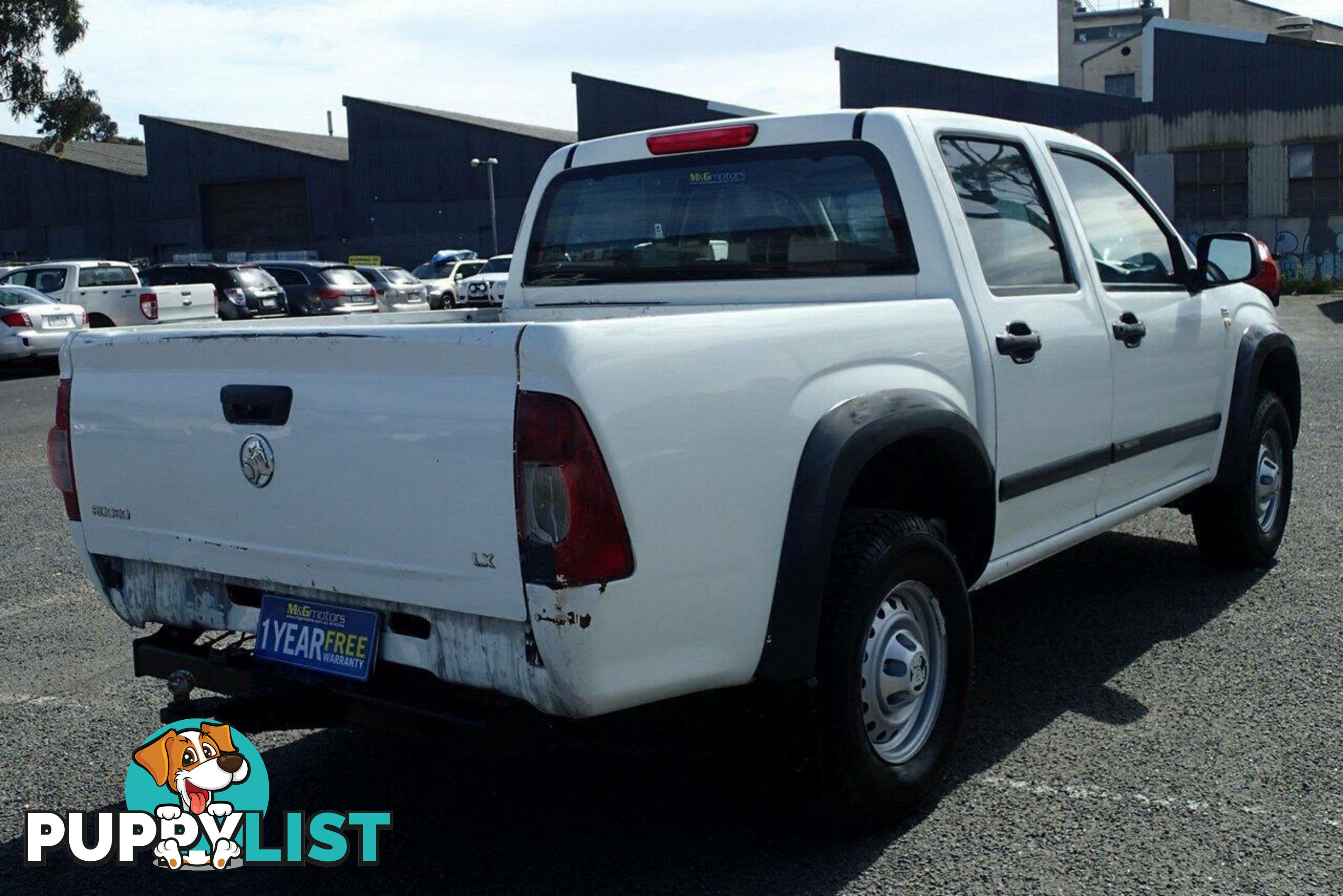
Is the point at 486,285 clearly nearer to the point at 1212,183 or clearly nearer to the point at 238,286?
the point at 238,286

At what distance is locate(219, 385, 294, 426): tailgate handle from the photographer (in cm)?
318

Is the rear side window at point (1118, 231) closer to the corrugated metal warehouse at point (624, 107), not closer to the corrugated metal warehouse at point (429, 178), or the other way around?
the corrugated metal warehouse at point (624, 107)

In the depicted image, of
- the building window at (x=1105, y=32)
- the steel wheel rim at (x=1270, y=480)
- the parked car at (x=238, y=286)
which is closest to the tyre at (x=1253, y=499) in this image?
the steel wheel rim at (x=1270, y=480)

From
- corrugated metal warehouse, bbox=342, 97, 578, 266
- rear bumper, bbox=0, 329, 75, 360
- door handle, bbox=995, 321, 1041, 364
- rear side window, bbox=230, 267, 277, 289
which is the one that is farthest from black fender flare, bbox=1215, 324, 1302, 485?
corrugated metal warehouse, bbox=342, 97, 578, 266

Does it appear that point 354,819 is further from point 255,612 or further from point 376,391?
point 376,391

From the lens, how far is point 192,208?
5803 centimetres

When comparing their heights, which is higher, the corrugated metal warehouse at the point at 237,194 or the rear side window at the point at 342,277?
the corrugated metal warehouse at the point at 237,194

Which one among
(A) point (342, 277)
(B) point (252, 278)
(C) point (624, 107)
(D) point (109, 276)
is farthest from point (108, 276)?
(C) point (624, 107)

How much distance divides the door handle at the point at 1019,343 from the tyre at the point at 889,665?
685 mm

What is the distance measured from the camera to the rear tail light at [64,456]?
370cm

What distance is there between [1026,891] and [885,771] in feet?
1.49

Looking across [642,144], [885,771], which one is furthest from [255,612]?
[642,144]

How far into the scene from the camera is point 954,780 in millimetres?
3945

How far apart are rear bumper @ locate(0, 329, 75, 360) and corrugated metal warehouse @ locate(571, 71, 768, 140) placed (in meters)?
28.0
